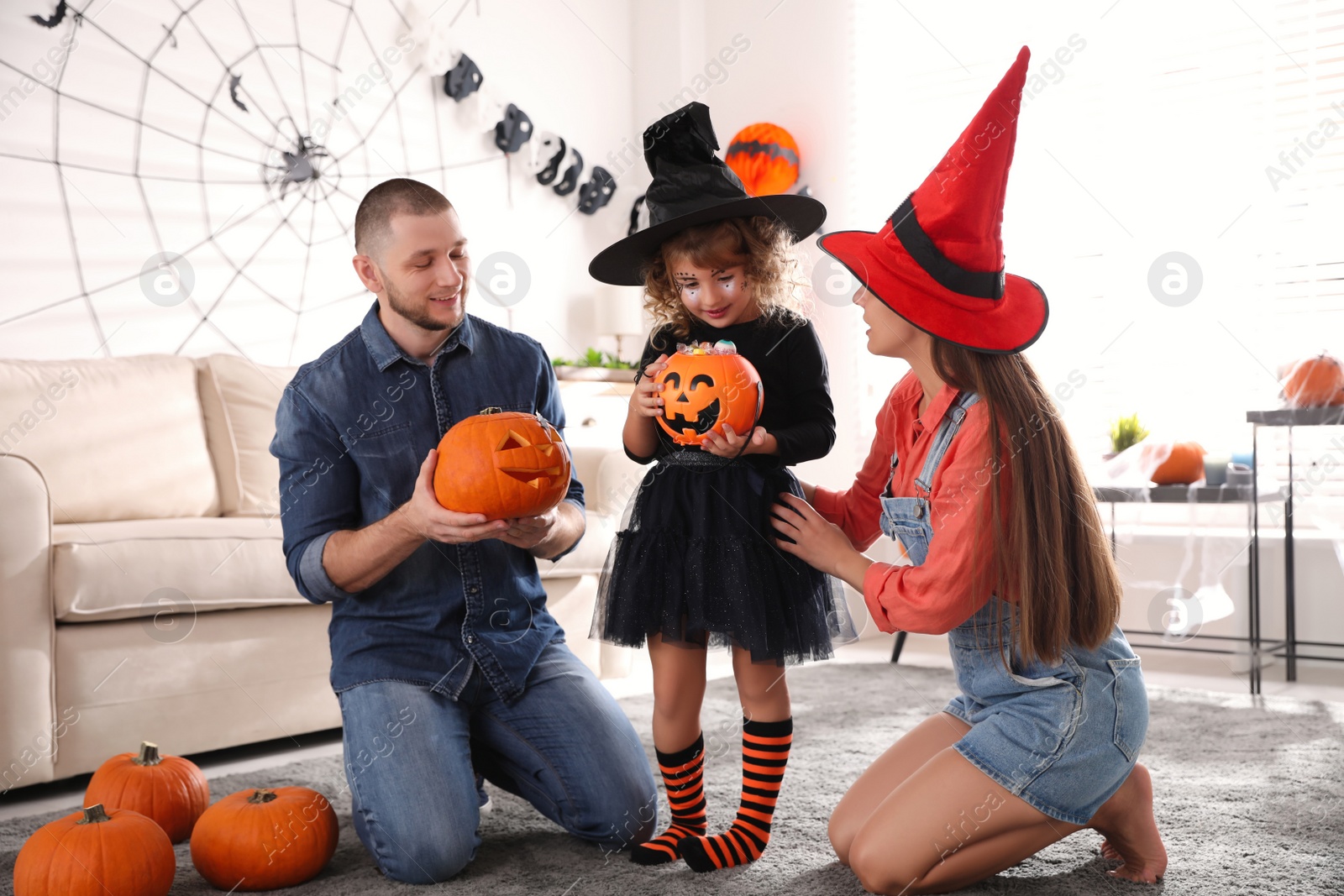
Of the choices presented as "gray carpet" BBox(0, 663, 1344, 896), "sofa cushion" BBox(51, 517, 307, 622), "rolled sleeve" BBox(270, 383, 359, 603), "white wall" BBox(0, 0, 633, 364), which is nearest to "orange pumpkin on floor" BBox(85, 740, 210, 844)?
"gray carpet" BBox(0, 663, 1344, 896)

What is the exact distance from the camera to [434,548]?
1993 mm

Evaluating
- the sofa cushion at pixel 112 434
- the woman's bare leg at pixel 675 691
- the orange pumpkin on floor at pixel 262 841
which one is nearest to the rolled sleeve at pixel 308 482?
the orange pumpkin on floor at pixel 262 841

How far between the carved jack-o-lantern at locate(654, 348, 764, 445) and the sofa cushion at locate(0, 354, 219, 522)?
197 centimetres

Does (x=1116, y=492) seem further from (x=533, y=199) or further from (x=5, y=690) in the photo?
(x=5, y=690)

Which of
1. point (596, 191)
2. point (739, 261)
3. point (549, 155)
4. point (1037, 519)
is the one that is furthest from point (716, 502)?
point (596, 191)

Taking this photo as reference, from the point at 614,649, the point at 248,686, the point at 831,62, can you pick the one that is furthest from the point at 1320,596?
the point at 248,686

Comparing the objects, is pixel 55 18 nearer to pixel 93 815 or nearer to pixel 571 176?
pixel 571 176

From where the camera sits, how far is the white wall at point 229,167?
11.0ft

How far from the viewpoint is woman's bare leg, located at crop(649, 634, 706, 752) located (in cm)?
189

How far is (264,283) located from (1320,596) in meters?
4.10

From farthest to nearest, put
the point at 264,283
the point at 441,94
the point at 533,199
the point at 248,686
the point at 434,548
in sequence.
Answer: the point at 533,199 → the point at 441,94 → the point at 264,283 → the point at 248,686 → the point at 434,548

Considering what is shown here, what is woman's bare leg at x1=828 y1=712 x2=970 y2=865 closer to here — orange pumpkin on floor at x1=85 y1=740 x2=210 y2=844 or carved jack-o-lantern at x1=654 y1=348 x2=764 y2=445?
carved jack-o-lantern at x1=654 y1=348 x2=764 y2=445

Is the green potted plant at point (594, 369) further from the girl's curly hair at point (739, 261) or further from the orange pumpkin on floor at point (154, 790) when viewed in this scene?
the orange pumpkin on floor at point (154, 790)

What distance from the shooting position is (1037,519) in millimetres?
1600
